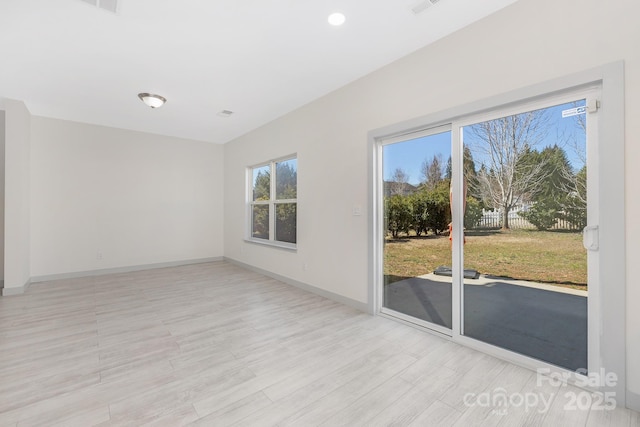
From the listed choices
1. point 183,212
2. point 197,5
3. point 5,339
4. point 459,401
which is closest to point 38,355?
point 5,339

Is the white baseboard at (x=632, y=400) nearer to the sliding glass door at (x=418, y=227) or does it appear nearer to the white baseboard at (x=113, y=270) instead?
the sliding glass door at (x=418, y=227)

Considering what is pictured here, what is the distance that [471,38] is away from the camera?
2.41 metres

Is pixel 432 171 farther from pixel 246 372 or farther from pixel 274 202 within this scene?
pixel 274 202

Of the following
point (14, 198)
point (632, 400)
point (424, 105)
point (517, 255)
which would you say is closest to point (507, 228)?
point (517, 255)

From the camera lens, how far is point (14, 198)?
402cm

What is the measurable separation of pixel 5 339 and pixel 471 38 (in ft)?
16.6

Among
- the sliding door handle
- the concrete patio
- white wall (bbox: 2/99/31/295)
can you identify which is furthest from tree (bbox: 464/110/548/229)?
white wall (bbox: 2/99/31/295)

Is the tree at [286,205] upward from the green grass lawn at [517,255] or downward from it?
upward

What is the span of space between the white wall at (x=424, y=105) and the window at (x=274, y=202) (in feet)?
Result: 0.82

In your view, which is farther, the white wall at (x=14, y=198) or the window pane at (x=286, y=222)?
the window pane at (x=286, y=222)

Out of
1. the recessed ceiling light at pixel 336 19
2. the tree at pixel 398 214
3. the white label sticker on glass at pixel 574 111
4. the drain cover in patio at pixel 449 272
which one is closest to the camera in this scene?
the white label sticker on glass at pixel 574 111

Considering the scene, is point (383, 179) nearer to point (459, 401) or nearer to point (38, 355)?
point (459, 401)

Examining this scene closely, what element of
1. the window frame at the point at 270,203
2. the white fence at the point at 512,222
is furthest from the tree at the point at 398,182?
the window frame at the point at 270,203

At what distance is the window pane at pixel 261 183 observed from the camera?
5.44 m
